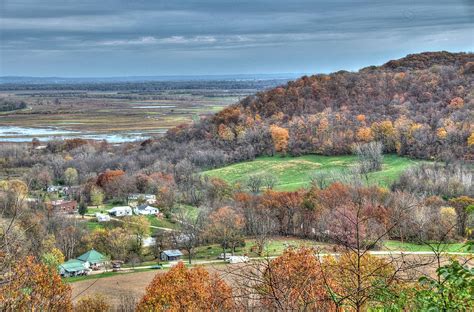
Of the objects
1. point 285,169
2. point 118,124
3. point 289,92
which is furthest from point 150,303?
point 118,124

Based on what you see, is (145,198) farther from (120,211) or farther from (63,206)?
(63,206)

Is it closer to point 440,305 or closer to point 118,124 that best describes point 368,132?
point 440,305

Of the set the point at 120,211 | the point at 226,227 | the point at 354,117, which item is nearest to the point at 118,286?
the point at 226,227

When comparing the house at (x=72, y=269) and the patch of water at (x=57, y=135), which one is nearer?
the house at (x=72, y=269)

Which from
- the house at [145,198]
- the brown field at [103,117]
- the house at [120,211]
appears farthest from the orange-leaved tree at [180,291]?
the brown field at [103,117]

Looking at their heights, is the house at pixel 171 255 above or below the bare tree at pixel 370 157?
below

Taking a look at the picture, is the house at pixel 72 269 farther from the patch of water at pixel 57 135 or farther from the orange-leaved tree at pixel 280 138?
the patch of water at pixel 57 135

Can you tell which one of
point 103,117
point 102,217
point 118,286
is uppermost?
point 118,286
